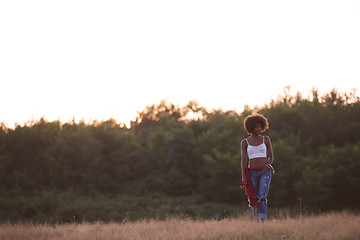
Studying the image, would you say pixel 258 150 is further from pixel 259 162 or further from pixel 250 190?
pixel 250 190

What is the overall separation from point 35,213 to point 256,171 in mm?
38582

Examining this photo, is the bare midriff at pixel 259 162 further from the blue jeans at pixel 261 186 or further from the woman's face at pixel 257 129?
the woman's face at pixel 257 129

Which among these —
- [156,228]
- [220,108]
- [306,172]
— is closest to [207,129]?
[220,108]

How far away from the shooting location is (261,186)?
6.78 meters

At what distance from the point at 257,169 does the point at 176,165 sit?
40.6 m

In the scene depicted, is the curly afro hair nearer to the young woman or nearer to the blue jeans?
the young woman

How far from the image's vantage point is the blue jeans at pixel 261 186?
6.77 metres

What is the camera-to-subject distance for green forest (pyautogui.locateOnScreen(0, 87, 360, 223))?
130 feet

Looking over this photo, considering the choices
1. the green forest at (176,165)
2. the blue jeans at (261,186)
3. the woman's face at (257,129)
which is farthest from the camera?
the green forest at (176,165)

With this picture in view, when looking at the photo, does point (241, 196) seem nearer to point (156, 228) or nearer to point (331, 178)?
point (331, 178)

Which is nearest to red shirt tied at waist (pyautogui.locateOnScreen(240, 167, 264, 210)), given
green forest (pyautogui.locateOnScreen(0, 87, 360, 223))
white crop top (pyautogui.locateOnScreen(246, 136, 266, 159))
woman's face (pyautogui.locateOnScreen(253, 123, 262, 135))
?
white crop top (pyautogui.locateOnScreen(246, 136, 266, 159))

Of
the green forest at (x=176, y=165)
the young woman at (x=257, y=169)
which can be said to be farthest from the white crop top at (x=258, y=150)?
the green forest at (x=176, y=165)

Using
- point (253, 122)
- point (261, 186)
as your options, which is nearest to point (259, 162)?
point (261, 186)

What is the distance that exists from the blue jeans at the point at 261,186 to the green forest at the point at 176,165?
3215 cm
